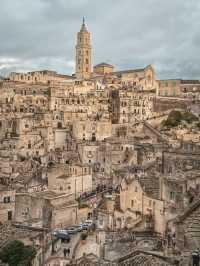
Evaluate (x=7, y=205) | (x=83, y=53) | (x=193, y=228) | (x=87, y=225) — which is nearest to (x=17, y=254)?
(x=87, y=225)

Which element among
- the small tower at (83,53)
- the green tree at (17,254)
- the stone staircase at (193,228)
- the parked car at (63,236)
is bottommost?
the green tree at (17,254)

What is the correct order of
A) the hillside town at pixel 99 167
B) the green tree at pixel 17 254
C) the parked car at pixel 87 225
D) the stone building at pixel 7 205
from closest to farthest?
1. the hillside town at pixel 99 167
2. the green tree at pixel 17 254
3. the parked car at pixel 87 225
4. the stone building at pixel 7 205

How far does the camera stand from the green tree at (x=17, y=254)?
954 inches

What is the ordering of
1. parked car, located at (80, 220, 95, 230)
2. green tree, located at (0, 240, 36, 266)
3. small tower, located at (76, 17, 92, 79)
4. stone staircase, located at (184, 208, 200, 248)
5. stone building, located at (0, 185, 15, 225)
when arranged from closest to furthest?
stone staircase, located at (184, 208, 200, 248)
green tree, located at (0, 240, 36, 266)
parked car, located at (80, 220, 95, 230)
stone building, located at (0, 185, 15, 225)
small tower, located at (76, 17, 92, 79)

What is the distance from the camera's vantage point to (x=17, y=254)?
2464 cm

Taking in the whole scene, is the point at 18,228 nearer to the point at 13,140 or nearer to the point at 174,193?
the point at 174,193

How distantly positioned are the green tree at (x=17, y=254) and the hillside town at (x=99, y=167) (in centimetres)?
29

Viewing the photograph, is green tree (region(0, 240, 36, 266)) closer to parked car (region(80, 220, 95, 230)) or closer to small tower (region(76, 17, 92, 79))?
parked car (region(80, 220, 95, 230))

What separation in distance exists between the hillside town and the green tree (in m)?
0.29

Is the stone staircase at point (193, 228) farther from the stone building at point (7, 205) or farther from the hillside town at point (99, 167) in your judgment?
the stone building at point (7, 205)

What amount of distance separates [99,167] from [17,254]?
23.1 meters

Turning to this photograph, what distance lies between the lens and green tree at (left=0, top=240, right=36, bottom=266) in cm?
2424

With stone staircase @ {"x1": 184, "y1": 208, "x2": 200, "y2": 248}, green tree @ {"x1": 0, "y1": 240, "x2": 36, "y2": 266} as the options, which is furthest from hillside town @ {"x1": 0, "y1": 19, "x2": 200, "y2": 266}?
green tree @ {"x1": 0, "y1": 240, "x2": 36, "y2": 266}

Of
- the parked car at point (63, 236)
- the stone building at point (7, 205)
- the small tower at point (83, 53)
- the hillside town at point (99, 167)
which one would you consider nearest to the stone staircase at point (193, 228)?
the hillside town at point (99, 167)
